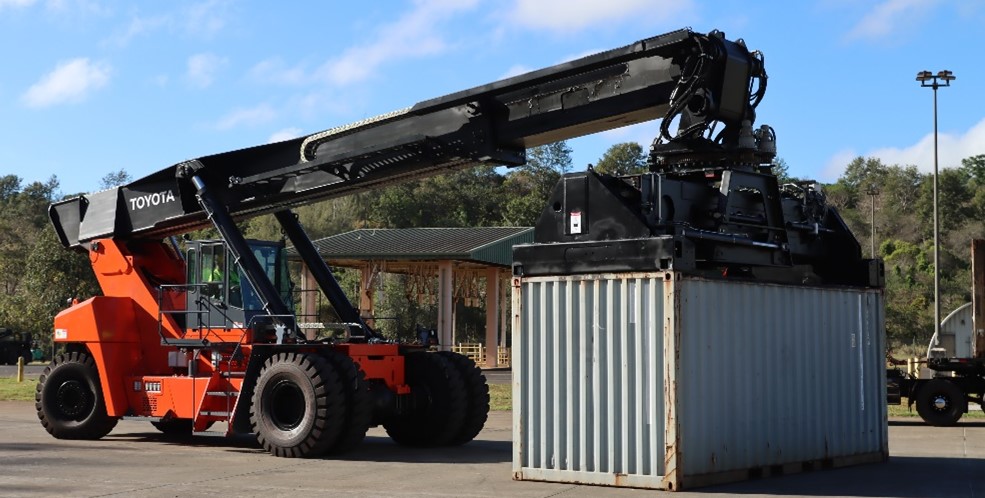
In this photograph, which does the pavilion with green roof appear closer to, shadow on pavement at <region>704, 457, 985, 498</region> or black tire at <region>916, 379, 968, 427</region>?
black tire at <region>916, 379, 968, 427</region>

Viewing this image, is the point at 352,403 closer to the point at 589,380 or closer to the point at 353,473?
the point at 353,473

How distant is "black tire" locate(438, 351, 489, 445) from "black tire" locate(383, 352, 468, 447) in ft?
0.31

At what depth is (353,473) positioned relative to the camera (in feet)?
47.7

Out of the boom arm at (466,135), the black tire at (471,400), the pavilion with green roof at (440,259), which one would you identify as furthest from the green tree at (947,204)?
the boom arm at (466,135)

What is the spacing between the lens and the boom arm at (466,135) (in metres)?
13.4

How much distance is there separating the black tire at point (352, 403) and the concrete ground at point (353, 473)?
0.84ft

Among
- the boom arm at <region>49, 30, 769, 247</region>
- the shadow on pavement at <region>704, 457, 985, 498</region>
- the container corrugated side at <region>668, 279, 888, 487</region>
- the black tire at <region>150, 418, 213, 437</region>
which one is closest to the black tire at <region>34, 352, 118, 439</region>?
the black tire at <region>150, 418, 213, 437</region>

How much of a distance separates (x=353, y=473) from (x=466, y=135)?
14.7ft

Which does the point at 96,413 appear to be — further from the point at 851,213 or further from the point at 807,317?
the point at 851,213

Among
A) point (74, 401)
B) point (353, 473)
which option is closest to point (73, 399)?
point (74, 401)

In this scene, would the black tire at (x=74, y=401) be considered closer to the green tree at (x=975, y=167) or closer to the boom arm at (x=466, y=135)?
the boom arm at (x=466, y=135)

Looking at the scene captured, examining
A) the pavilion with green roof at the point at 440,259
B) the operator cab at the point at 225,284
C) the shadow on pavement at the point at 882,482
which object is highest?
the pavilion with green roof at the point at 440,259

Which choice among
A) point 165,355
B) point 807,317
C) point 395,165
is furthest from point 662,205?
point 165,355

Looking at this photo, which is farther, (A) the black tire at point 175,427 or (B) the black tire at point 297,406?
(A) the black tire at point 175,427
